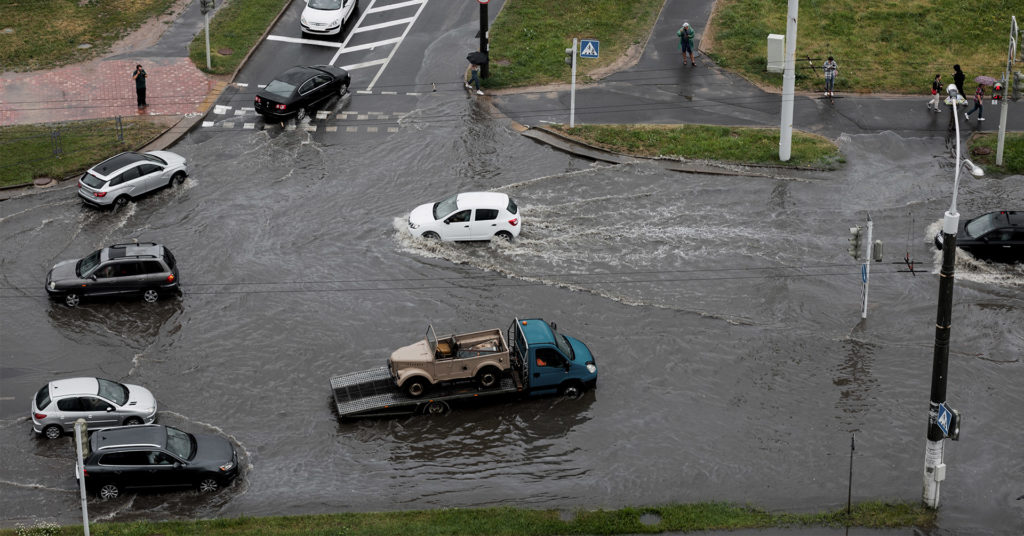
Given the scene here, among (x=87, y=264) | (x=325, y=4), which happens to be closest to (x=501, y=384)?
(x=87, y=264)

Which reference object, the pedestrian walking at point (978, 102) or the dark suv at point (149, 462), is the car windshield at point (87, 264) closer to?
the dark suv at point (149, 462)

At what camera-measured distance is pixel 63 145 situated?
42.8m

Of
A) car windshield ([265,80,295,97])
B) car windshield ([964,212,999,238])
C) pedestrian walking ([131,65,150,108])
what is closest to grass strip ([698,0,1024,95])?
car windshield ([964,212,999,238])

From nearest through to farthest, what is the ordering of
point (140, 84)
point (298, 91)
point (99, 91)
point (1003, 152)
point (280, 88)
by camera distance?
point (1003, 152) → point (298, 91) → point (280, 88) → point (140, 84) → point (99, 91)

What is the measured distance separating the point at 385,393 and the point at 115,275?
10.0m

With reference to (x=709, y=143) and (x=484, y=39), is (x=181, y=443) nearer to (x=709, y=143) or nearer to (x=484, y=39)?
(x=709, y=143)

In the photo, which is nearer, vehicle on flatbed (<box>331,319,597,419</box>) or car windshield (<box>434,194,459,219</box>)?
vehicle on flatbed (<box>331,319,597,419</box>)

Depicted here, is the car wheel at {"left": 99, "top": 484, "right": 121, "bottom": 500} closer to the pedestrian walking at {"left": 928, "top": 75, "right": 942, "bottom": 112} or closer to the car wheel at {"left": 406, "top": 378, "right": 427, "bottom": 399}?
the car wheel at {"left": 406, "top": 378, "right": 427, "bottom": 399}

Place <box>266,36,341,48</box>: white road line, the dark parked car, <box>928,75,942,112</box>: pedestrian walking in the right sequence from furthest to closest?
1. <box>266,36,341,48</box>: white road line
2. <box>928,75,942,112</box>: pedestrian walking
3. the dark parked car

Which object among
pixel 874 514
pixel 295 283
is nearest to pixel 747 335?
pixel 874 514

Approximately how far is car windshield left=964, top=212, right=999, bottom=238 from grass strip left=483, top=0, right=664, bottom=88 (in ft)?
60.5

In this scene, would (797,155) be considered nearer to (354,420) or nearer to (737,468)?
(737,468)

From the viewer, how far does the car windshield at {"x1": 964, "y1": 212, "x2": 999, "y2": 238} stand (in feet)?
118

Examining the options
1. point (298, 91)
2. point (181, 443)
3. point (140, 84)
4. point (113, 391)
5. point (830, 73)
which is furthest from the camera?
point (830, 73)
